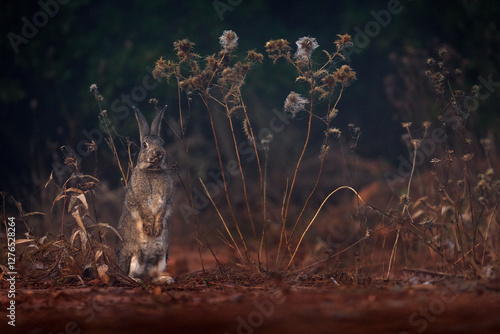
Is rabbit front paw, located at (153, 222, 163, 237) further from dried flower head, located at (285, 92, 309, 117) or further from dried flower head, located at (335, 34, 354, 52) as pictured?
dried flower head, located at (335, 34, 354, 52)

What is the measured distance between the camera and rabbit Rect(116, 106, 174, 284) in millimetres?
4508

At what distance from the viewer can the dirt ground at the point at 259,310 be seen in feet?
8.40

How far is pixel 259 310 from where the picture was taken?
9.46 ft

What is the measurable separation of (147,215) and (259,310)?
193cm

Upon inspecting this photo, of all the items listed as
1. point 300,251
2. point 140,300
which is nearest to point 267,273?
point 140,300

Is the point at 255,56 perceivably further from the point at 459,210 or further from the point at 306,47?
the point at 459,210

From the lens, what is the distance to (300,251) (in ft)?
23.1

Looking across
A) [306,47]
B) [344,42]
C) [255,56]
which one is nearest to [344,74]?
[344,42]

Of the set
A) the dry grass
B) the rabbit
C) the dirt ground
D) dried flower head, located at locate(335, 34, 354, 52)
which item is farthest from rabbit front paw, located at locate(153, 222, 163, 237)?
dried flower head, located at locate(335, 34, 354, 52)

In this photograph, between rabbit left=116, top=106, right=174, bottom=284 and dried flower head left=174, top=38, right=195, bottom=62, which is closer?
dried flower head left=174, top=38, right=195, bottom=62

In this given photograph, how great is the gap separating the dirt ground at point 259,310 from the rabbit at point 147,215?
614 mm

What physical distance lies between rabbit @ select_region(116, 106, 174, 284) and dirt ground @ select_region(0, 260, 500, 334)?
2.01 ft

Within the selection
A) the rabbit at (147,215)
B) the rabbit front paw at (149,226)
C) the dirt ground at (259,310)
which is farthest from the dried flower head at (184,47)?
the dirt ground at (259,310)

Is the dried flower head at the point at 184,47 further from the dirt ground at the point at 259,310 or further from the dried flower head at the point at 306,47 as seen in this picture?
the dirt ground at the point at 259,310
